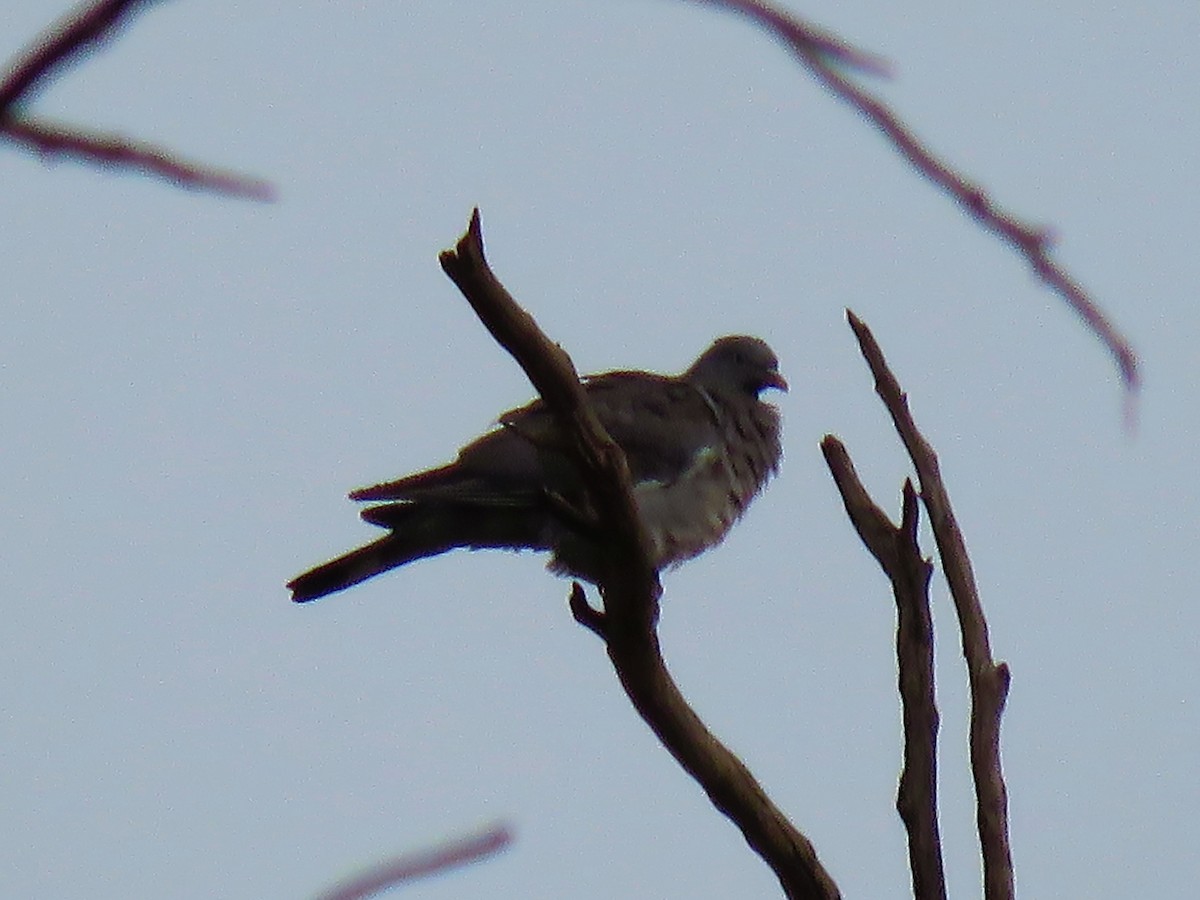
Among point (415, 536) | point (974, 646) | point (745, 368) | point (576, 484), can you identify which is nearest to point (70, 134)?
point (974, 646)

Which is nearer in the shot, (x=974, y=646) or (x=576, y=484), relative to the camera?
(x=974, y=646)

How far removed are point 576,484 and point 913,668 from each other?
1.98 meters

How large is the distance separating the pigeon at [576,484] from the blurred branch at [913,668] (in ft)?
5.33

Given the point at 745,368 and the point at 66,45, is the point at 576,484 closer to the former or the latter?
the point at 745,368

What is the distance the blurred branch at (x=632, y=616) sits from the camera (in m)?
2.93

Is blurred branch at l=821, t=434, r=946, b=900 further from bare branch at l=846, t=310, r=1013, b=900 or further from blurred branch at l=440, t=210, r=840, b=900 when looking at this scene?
blurred branch at l=440, t=210, r=840, b=900

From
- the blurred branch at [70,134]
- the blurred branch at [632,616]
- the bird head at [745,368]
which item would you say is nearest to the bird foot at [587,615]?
the blurred branch at [632,616]

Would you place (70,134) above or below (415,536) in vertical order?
below

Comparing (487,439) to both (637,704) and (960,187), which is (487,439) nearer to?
(637,704)

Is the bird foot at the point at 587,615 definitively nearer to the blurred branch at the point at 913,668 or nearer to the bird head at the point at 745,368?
the blurred branch at the point at 913,668

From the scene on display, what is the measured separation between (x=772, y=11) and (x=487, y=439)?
466 centimetres

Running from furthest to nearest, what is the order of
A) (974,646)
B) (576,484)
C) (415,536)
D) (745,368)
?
1. (745,368)
2. (415,536)
3. (576,484)
4. (974,646)

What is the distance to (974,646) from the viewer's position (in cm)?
288

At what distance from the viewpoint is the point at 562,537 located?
528 cm
